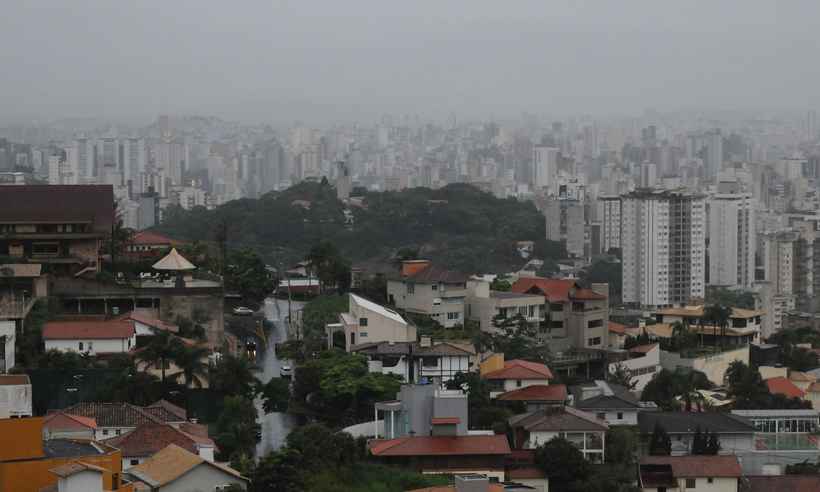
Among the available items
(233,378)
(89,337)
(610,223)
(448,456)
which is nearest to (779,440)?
(448,456)

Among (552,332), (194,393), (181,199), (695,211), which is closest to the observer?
(194,393)

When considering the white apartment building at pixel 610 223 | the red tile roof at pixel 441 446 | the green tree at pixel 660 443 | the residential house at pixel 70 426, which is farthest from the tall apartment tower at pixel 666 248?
the residential house at pixel 70 426

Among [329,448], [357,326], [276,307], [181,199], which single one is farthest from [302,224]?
[329,448]

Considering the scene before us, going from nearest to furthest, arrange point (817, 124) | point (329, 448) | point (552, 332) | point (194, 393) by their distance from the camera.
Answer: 1. point (329, 448)
2. point (194, 393)
3. point (552, 332)
4. point (817, 124)

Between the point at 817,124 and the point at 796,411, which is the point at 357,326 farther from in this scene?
the point at 817,124

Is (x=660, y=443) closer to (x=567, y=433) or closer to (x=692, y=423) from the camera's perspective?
(x=692, y=423)

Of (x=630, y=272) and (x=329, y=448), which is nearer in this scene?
(x=329, y=448)

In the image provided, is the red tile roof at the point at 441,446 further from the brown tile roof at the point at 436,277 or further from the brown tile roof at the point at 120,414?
the brown tile roof at the point at 436,277
